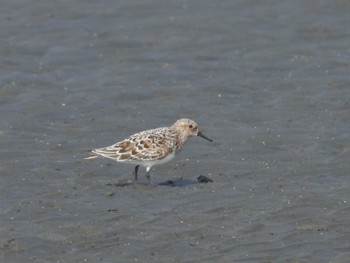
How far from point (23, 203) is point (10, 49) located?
7.14 m

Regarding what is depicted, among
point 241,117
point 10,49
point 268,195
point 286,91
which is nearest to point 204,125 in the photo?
point 241,117

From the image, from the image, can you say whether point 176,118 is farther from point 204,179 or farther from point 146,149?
point 204,179

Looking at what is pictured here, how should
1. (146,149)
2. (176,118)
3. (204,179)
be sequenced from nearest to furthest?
(204,179) < (146,149) < (176,118)

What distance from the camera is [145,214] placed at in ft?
47.3

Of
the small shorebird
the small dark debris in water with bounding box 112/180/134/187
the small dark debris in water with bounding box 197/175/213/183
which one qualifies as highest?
the small shorebird

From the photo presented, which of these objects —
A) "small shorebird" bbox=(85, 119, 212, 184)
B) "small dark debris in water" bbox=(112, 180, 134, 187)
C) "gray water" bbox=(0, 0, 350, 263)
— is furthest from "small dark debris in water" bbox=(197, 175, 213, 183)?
"small dark debris in water" bbox=(112, 180, 134, 187)

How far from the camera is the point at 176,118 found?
18.6 meters

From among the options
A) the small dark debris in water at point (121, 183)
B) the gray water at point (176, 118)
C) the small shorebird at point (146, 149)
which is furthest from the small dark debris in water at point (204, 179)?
the small dark debris in water at point (121, 183)

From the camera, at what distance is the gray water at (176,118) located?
44.6 ft

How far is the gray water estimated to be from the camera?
13586mm

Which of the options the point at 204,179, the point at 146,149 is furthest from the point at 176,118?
the point at 204,179

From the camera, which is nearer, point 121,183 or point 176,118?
point 121,183

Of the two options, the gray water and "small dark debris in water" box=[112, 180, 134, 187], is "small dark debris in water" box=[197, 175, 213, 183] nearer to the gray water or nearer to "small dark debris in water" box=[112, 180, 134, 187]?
the gray water

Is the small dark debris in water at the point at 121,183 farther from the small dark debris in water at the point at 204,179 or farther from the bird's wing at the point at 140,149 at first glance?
the small dark debris in water at the point at 204,179
